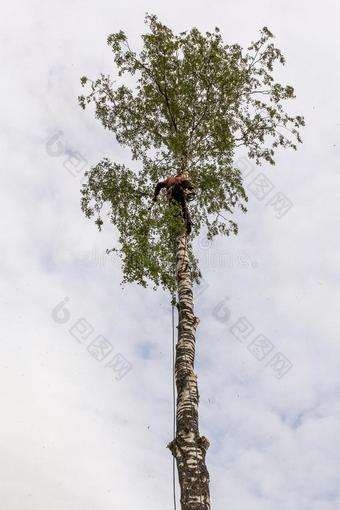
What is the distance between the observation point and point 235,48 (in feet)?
44.0

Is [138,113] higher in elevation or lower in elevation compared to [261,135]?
lower

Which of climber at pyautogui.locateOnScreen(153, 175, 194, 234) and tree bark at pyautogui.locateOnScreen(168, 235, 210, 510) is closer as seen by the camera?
tree bark at pyautogui.locateOnScreen(168, 235, 210, 510)

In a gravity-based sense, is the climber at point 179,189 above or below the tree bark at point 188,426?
above

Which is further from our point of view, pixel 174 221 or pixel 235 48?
pixel 235 48

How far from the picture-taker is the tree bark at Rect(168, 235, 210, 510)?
689 centimetres

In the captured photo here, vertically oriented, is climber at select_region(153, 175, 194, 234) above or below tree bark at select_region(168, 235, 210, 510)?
above

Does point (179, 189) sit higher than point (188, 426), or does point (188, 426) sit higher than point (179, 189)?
point (179, 189)

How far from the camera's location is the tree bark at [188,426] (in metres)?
6.89

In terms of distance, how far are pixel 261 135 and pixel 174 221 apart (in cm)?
467

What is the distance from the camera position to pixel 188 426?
7.50 meters

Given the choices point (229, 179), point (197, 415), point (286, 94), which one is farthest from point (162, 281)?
point (286, 94)

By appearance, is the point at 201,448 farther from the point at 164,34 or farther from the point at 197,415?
the point at 164,34

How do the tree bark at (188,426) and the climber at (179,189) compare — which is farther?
Result: the climber at (179,189)

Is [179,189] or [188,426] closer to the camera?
[188,426]
